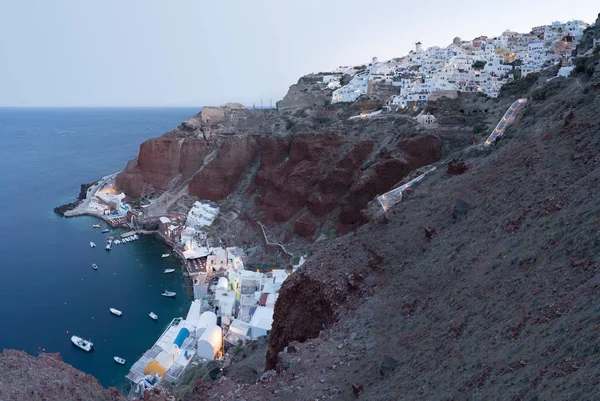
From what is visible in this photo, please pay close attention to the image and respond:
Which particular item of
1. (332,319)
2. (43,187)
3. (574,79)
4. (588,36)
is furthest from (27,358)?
(43,187)

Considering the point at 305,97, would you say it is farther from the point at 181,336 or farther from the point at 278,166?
the point at 181,336

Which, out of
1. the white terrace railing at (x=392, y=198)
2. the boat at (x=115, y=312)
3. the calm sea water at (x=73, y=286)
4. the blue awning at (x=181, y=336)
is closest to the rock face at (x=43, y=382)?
the calm sea water at (x=73, y=286)

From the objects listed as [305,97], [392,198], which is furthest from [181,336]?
[305,97]

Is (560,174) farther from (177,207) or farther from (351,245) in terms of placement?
(177,207)

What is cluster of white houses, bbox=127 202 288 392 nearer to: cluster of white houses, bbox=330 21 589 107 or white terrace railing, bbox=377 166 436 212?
white terrace railing, bbox=377 166 436 212

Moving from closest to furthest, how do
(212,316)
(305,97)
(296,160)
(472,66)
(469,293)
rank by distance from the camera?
(469,293) < (212,316) < (296,160) < (472,66) < (305,97)
